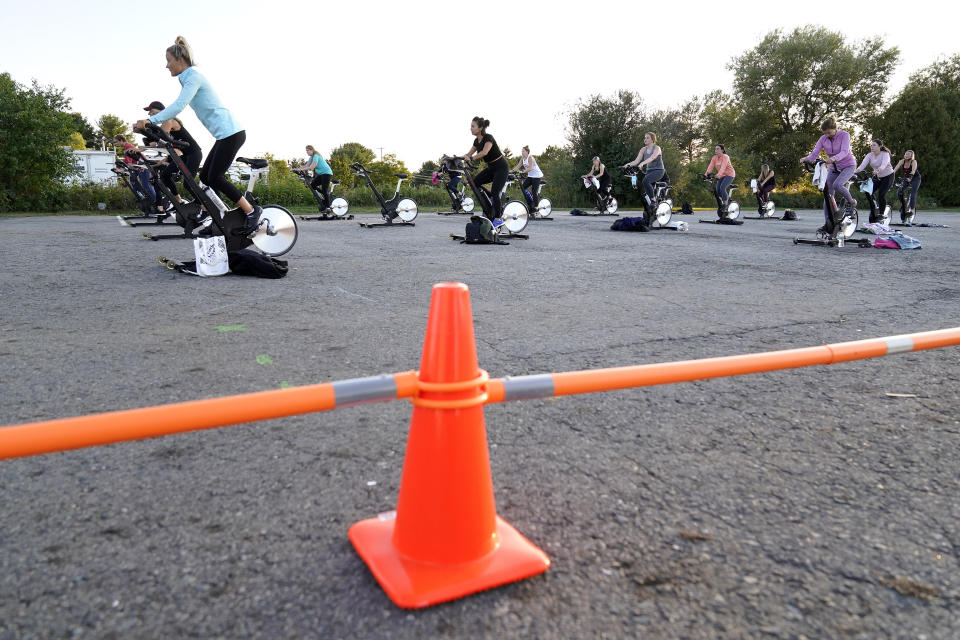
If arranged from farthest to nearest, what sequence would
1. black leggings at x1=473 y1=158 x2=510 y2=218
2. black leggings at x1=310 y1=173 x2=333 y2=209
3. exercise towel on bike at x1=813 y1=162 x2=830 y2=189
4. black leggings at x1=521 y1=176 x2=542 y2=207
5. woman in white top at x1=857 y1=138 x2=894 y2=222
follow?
black leggings at x1=521 y1=176 x2=542 y2=207 → black leggings at x1=310 y1=173 x2=333 y2=209 → woman in white top at x1=857 y1=138 x2=894 y2=222 → black leggings at x1=473 y1=158 x2=510 y2=218 → exercise towel on bike at x1=813 y1=162 x2=830 y2=189

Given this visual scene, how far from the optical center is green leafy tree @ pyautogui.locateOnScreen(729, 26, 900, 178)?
4503cm

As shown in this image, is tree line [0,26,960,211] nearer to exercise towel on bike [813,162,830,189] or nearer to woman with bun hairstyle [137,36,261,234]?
exercise towel on bike [813,162,830,189]

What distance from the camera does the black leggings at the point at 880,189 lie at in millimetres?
15095

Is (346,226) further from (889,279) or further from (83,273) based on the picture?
(889,279)

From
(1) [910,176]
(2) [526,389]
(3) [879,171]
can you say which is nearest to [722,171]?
(3) [879,171]

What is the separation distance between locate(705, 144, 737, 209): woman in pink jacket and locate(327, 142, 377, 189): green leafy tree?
11883 millimetres

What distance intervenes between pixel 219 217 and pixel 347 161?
48167 millimetres

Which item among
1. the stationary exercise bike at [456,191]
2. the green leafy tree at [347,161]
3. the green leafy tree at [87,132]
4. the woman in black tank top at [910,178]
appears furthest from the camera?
the green leafy tree at [87,132]

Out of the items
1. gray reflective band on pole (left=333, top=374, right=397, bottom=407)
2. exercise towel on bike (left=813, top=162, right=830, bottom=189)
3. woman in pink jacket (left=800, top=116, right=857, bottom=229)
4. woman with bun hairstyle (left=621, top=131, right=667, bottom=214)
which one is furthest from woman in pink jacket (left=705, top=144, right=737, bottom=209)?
gray reflective band on pole (left=333, top=374, right=397, bottom=407)

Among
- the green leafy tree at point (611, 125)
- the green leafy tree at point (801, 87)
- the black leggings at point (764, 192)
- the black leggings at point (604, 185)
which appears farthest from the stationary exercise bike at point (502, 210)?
the green leafy tree at point (801, 87)

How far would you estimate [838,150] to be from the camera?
33.8 ft

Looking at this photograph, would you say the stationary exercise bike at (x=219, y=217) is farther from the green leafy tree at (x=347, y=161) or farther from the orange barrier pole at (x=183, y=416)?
the green leafy tree at (x=347, y=161)

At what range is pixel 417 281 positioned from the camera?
6.62m

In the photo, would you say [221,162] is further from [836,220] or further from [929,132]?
[929,132]
